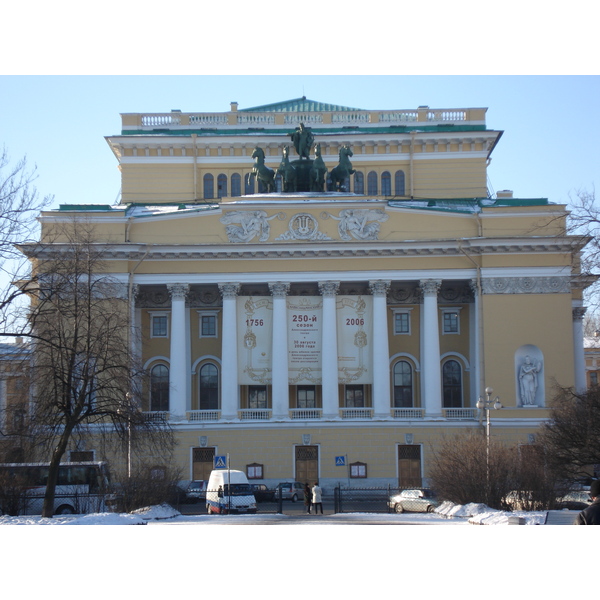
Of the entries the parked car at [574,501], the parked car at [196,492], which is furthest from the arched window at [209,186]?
the parked car at [574,501]

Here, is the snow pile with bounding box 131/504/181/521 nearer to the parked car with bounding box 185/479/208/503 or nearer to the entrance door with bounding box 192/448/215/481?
the parked car with bounding box 185/479/208/503

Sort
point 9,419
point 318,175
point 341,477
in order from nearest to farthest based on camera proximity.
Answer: point 9,419 → point 341,477 → point 318,175

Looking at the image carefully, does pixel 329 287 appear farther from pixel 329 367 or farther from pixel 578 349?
pixel 578 349

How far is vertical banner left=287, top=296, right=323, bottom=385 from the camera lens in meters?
49.7

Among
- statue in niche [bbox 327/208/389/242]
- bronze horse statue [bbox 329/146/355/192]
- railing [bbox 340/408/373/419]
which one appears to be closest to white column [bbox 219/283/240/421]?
railing [bbox 340/408/373/419]

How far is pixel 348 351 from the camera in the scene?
49.6 meters

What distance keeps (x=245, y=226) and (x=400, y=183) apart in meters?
11.9

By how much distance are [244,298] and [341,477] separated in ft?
33.0

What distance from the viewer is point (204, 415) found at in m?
49.5

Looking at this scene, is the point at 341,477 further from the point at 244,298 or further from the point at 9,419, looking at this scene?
the point at 9,419

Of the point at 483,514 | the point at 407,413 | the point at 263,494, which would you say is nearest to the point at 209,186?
the point at 407,413

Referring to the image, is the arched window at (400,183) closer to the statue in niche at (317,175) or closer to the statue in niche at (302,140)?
the statue in niche at (317,175)

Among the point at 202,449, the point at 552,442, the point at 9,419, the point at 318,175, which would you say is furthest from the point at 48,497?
the point at 318,175

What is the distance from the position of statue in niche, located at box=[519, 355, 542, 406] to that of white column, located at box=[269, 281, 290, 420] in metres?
11.4
